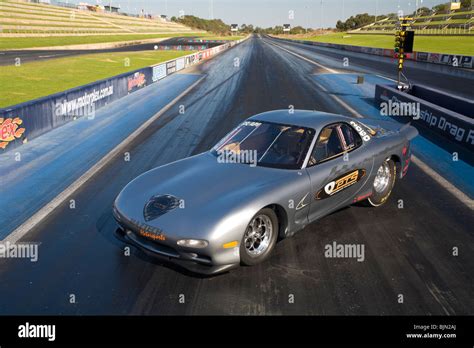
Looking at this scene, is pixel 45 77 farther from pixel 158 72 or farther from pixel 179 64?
pixel 179 64

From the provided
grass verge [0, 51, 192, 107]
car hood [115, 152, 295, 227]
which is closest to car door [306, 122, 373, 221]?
car hood [115, 152, 295, 227]

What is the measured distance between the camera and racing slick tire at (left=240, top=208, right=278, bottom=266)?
16.1ft

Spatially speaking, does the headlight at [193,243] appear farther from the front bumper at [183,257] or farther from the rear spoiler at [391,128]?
the rear spoiler at [391,128]

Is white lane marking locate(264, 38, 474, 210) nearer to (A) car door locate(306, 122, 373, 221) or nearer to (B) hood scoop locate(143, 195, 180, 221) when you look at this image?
(A) car door locate(306, 122, 373, 221)

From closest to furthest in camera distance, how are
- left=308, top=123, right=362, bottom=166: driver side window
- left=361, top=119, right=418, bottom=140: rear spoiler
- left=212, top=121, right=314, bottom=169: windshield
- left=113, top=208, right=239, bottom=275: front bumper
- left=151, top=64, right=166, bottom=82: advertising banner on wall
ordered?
1. left=113, top=208, right=239, bottom=275: front bumper
2. left=212, top=121, right=314, bottom=169: windshield
3. left=308, top=123, right=362, bottom=166: driver side window
4. left=361, top=119, right=418, bottom=140: rear spoiler
5. left=151, top=64, right=166, bottom=82: advertising banner on wall

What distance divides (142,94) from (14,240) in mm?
16696

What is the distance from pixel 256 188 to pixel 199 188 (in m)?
0.70

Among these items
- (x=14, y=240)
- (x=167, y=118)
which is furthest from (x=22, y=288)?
(x=167, y=118)

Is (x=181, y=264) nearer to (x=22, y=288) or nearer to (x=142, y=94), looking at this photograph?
(x=22, y=288)

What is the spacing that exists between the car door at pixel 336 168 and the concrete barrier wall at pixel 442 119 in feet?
17.9

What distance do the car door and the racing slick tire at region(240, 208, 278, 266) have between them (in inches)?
27.5

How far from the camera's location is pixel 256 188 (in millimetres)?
5145

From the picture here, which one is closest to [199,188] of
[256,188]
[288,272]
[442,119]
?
[256,188]
